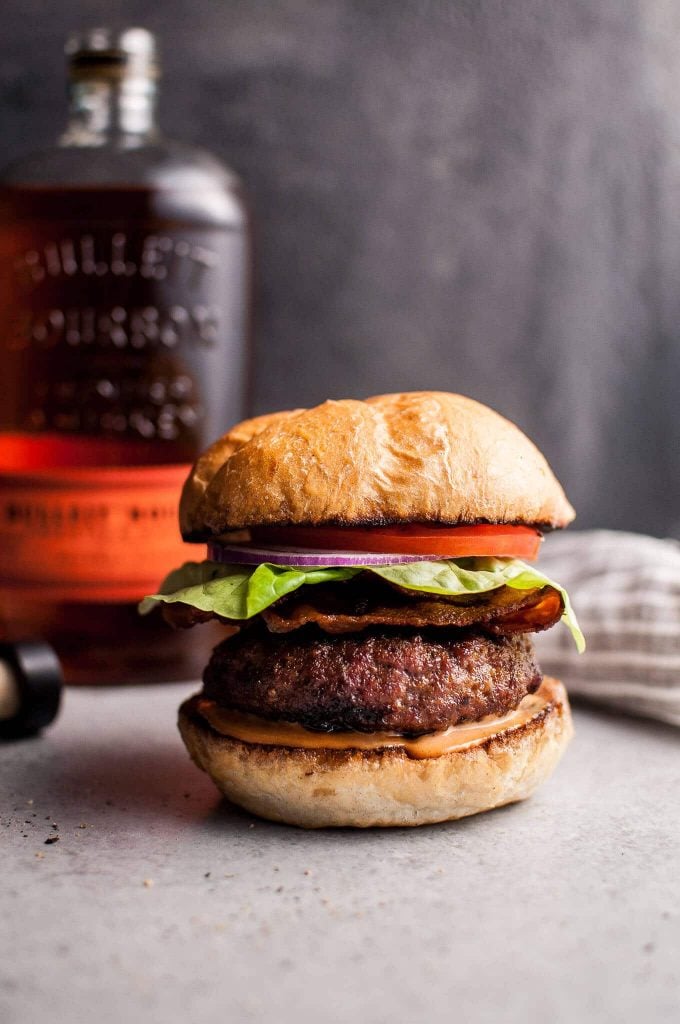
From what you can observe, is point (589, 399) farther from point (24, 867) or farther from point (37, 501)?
point (24, 867)

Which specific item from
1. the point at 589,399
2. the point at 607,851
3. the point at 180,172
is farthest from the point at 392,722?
the point at 589,399

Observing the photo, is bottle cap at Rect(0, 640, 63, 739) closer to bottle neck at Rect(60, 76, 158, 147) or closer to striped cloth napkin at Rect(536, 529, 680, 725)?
striped cloth napkin at Rect(536, 529, 680, 725)

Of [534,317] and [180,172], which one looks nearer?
[180,172]

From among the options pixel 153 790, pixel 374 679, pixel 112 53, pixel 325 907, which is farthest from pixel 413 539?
pixel 112 53

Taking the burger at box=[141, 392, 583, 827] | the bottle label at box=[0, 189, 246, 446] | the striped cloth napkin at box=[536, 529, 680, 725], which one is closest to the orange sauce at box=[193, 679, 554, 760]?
the burger at box=[141, 392, 583, 827]

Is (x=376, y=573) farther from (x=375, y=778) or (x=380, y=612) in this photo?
(x=375, y=778)
